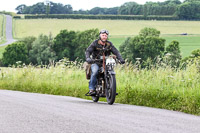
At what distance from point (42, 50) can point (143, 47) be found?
79.9 ft

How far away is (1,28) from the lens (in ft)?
483

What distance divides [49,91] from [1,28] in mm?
135506

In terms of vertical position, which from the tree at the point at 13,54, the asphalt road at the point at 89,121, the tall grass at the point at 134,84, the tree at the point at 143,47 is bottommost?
the tree at the point at 13,54

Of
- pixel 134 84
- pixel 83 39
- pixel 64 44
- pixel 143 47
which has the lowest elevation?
pixel 64 44

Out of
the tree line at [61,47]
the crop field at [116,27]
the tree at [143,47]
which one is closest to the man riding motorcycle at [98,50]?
the tree at [143,47]

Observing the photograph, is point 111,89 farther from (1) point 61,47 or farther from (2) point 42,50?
(1) point 61,47

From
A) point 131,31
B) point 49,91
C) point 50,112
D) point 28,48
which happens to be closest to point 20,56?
point 28,48

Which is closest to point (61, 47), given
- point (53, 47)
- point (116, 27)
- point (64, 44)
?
point (64, 44)

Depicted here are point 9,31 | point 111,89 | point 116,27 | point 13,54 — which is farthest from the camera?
point 9,31

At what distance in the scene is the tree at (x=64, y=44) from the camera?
110 m

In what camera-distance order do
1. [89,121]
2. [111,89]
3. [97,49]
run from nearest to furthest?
1. [89,121]
2. [111,89]
3. [97,49]

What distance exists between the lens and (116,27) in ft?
454

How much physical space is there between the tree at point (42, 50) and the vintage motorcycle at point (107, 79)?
94.7 m

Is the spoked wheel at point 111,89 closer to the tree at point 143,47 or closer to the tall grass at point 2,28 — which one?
the tree at point 143,47
